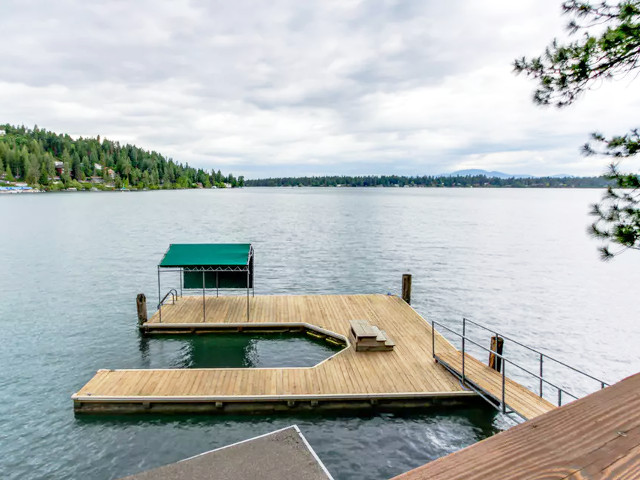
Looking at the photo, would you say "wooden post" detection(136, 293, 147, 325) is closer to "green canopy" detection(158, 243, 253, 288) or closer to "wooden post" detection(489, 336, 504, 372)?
"green canopy" detection(158, 243, 253, 288)

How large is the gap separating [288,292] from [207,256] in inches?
380

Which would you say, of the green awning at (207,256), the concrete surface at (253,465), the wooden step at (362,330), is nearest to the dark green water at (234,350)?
the wooden step at (362,330)

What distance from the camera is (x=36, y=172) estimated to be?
187 m

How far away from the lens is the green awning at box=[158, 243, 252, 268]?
1881 cm

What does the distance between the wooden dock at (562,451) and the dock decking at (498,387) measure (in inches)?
390

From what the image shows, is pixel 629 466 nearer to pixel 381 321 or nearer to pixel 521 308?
pixel 381 321

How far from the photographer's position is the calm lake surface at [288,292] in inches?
439

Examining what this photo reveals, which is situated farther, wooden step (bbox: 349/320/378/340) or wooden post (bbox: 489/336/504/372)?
wooden step (bbox: 349/320/378/340)

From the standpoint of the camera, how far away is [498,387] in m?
12.2

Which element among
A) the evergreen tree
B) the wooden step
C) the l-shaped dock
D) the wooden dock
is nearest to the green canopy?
the wooden step

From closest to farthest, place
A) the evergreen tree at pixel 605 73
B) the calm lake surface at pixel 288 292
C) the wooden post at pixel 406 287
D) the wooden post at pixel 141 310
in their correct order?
1. the evergreen tree at pixel 605 73
2. the calm lake surface at pixel 288 292
3. the wooden post at pixel 141 310
4. the wooden post at pixel 406 287

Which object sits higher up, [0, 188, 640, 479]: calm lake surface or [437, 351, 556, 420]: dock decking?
[437, 351, 556, 420]: dock decking

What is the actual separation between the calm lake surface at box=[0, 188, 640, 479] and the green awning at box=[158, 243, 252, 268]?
3.67m

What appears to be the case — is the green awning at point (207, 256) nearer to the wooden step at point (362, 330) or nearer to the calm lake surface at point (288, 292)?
the calm lake surface at point (288, 292)
